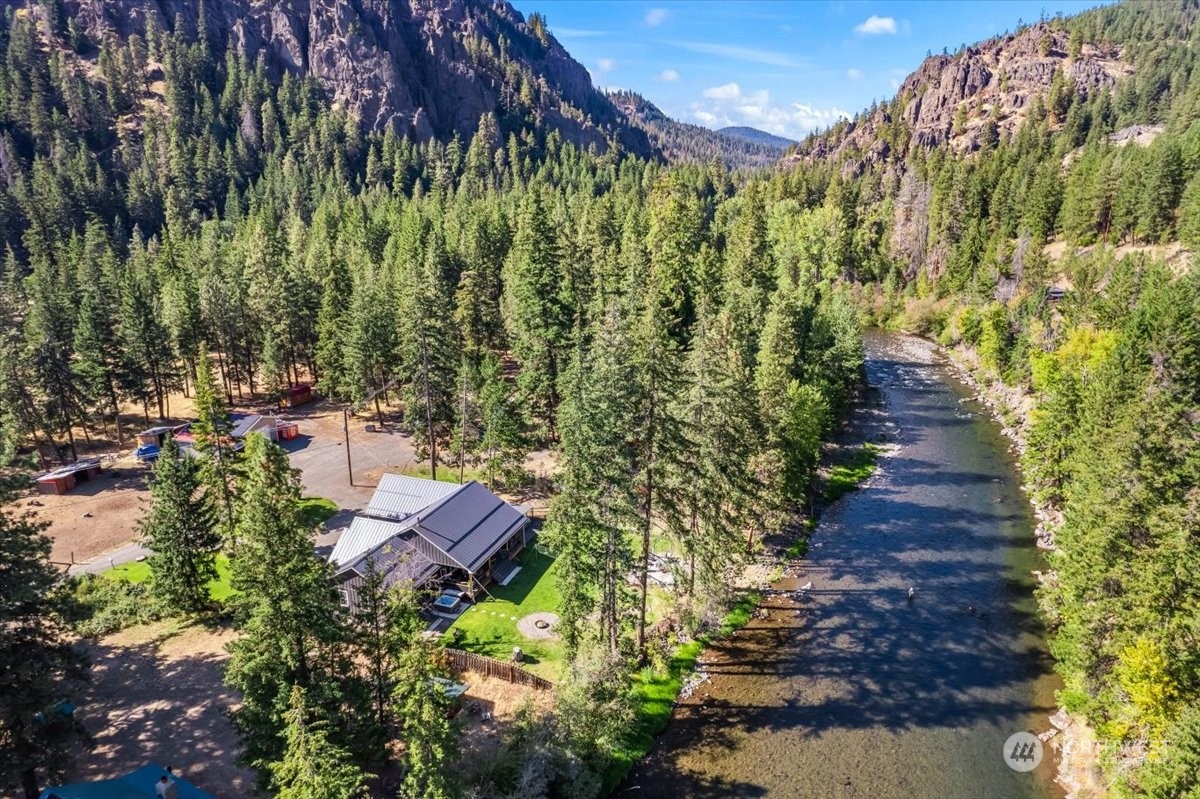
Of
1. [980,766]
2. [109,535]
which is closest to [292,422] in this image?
[109,535]

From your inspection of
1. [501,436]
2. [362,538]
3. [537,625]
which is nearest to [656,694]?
[537,625]

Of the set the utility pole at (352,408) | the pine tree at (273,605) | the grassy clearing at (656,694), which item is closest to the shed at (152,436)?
the utility pole at (352,408)

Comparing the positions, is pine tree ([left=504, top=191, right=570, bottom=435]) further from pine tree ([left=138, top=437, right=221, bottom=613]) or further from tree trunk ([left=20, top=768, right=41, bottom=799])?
tree trunk ([left=20, top=768, right=41, bottom=799])

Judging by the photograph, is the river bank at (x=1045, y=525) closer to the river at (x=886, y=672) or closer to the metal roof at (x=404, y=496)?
the river at (x=886, y=672)

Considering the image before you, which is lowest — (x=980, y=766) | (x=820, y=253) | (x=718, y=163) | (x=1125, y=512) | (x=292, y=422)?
(x=980, y=766)

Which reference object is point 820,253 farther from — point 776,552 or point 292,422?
point 292,422

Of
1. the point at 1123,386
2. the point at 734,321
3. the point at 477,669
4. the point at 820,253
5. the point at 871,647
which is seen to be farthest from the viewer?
the point at 820,253
